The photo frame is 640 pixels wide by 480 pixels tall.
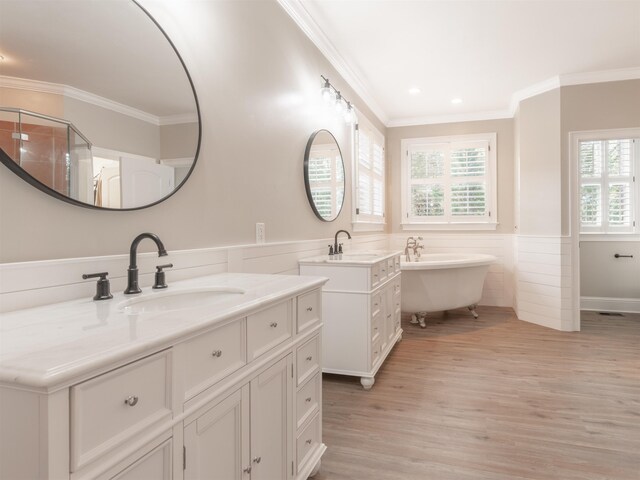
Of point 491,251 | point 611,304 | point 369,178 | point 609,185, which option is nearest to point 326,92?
point 369,178

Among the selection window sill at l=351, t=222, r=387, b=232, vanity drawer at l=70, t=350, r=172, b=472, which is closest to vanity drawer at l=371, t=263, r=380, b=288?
window sill at l=351, t=222, r=387, b=232

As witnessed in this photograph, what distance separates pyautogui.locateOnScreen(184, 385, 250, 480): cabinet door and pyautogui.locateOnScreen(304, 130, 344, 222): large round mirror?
203cm

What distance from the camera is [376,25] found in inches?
121

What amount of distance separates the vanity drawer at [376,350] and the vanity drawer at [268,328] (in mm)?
1456

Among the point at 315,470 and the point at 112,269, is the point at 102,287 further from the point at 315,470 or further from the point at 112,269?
the point at 315,470

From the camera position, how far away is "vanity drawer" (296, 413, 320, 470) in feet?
5.09

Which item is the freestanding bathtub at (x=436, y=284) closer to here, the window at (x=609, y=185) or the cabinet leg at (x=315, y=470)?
the window at (x=609, y=185)

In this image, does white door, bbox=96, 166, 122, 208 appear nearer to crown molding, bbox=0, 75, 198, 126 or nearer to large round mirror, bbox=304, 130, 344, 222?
crown molding, bbox=0, 75, 198, 126

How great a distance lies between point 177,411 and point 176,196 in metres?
1.02

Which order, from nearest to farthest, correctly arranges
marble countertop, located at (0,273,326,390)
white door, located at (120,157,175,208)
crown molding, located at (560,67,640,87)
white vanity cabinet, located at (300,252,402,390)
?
marble countertop, located at (0,273,326,390) < white door, located at (120,157,175,208) < white vanity cabinet, located at (300,252,402,390) < crown molding, located at (560,67,640,87)

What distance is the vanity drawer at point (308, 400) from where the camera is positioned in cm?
155

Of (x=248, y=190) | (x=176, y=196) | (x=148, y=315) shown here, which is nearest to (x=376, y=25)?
(x=248, y=190)

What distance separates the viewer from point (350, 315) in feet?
8.91

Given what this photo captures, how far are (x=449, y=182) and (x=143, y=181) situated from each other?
487 centimetres
